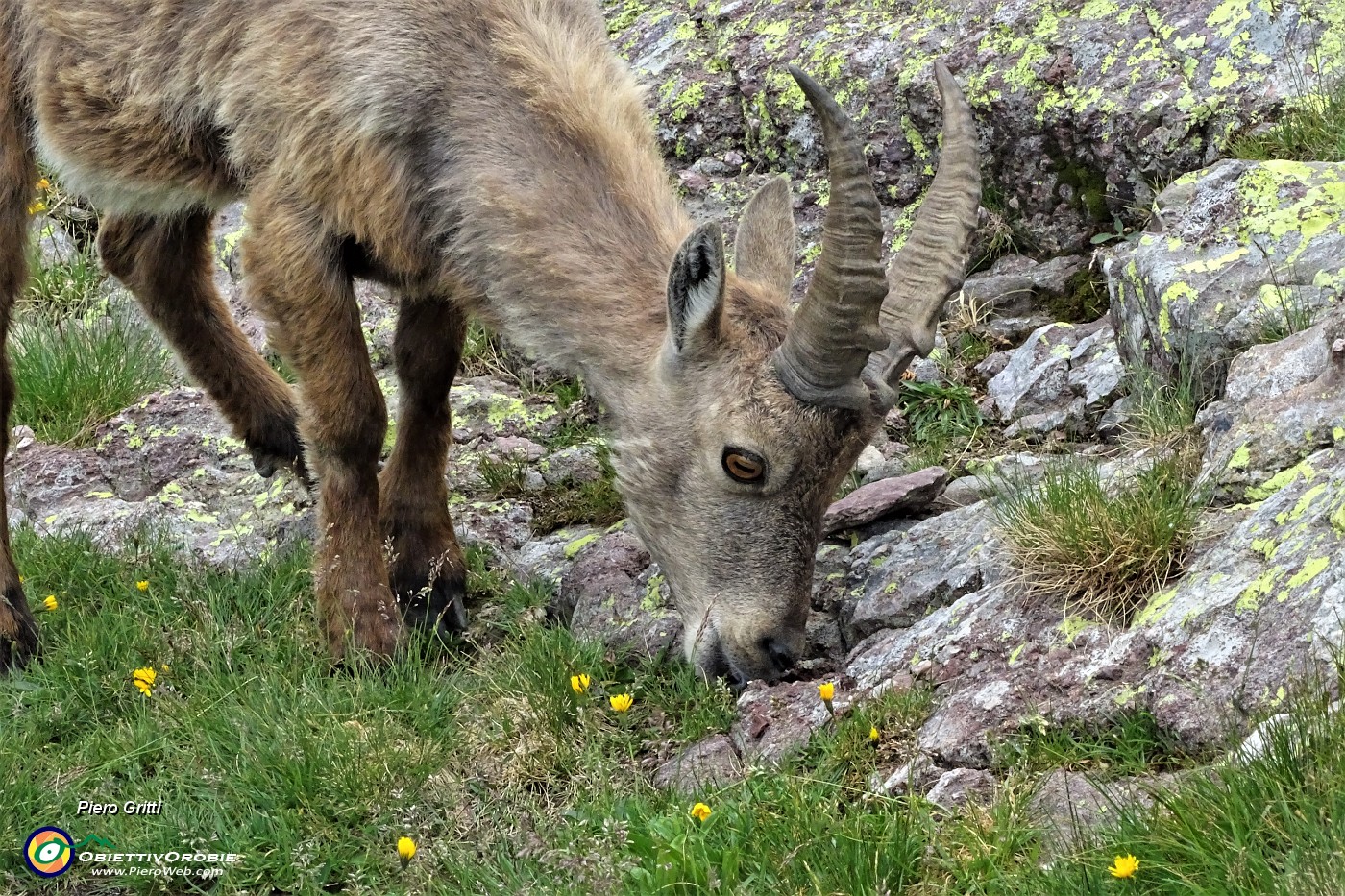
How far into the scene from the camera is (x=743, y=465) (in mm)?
5691

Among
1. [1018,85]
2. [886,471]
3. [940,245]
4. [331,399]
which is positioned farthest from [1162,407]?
[331,399]

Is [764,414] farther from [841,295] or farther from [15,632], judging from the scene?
[15,632]

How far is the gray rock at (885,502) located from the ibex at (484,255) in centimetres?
83

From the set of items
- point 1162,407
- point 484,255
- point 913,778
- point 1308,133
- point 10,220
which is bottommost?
point 913,778

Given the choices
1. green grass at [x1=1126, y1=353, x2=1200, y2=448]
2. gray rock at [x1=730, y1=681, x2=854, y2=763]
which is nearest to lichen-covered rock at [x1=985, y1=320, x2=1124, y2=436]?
green grass at [x1=1126, y1=353, x2=1200, y2=448]

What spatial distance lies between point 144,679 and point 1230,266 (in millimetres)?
5078

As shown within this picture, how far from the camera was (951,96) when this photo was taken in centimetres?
573

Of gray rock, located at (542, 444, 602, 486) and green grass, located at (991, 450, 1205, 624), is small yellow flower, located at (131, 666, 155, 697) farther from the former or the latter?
green grass, located at (991, 450, 1205, 624)

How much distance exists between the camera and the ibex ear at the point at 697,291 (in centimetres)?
535

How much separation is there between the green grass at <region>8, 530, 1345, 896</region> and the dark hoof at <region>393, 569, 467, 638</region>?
0.11 metres

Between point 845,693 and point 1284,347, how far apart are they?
2238mm

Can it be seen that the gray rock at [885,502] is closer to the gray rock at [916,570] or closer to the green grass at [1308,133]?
the gray rock at [916,570]

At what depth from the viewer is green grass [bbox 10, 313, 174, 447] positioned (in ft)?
28.7

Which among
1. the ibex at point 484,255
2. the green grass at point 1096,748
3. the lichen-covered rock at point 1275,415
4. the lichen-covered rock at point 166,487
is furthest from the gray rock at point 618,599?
the lichen-covered rock at point 1275,415
